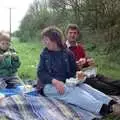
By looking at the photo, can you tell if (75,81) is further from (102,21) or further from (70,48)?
(102,21)

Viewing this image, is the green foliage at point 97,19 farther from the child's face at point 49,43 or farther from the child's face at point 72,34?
the child's face at point 49,43

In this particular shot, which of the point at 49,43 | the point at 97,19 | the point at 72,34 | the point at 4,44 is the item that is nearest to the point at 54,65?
the point at 49,43

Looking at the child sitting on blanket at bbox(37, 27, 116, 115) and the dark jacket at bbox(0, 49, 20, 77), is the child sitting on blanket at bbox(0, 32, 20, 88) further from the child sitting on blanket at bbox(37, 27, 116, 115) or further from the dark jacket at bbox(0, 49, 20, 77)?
the child sitting on blanket at bbox(37, 27, 116, 115)

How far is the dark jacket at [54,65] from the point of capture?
235 inches

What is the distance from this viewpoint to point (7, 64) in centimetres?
672

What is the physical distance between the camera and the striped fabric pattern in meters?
5.27

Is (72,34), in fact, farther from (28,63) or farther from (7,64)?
(28,63)

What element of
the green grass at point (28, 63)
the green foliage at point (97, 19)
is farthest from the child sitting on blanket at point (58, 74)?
the green foliage at point (97, 19)

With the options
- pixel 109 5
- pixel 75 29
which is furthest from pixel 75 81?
pixel 109 5

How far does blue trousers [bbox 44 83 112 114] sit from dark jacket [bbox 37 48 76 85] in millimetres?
199

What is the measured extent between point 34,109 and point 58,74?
69cm

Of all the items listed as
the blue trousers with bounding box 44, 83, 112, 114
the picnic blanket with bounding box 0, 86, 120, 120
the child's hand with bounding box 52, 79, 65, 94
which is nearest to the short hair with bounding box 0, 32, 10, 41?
the picnic blanket with bounding box 0, 86, 120, 120

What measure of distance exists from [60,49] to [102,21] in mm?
8136

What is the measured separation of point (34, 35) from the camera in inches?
1399
